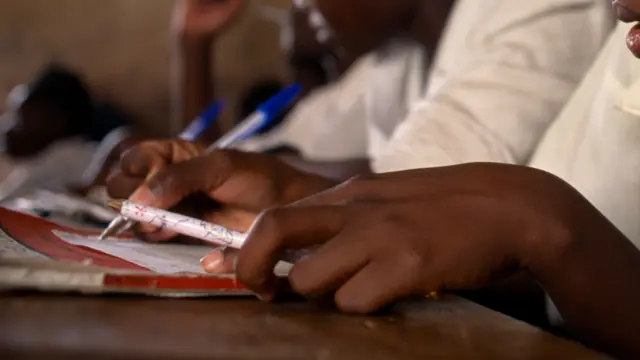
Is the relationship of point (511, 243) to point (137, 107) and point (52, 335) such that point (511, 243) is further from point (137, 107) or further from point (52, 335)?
point (137, 107)

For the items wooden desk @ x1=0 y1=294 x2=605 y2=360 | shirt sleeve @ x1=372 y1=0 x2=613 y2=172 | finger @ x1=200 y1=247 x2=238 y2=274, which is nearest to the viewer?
wooden desk @ x1=0 y1=294 x2=605 y2=360

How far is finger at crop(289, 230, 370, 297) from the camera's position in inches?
13.4

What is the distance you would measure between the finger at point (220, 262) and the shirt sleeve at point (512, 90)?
31cm

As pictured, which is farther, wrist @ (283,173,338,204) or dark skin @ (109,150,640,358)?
wrist @ (283,173,338,204)

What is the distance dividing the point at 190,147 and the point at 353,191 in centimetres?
32

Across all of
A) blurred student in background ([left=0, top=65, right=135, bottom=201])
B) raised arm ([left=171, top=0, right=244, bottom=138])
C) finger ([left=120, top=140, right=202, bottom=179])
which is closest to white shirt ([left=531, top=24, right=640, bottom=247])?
finger ([left=120, top=140, right=202, bottom=179])

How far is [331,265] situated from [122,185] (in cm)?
31

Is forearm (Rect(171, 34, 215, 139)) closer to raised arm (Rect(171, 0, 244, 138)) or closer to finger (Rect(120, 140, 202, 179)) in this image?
raised arm (Rect(171, 0, 244, 138))

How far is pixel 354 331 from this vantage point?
0.32 metres

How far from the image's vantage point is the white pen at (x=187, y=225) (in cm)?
42

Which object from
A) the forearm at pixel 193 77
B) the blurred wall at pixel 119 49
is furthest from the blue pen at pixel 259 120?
the blurred wall at pixel 119 49

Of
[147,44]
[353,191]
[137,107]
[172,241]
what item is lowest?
[137,107]

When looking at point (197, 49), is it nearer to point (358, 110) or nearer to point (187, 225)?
point (358, 110)

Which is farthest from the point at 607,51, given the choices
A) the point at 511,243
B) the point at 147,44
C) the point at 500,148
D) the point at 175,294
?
the point at 147,44
